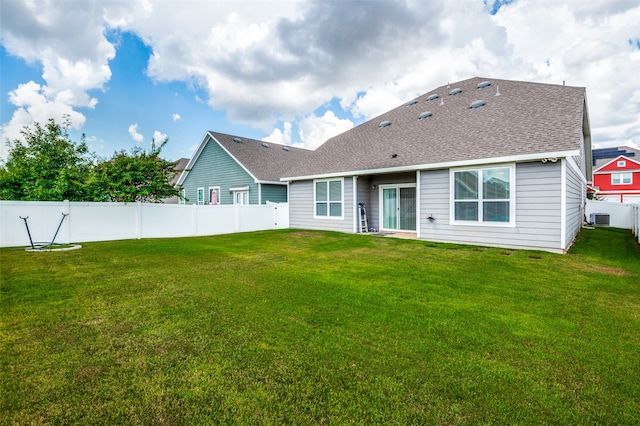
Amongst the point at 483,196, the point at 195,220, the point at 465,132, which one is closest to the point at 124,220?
the point at 195,220

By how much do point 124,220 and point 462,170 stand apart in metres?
12.3

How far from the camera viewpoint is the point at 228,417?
1.97 m

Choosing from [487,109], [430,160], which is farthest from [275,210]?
[487,109]

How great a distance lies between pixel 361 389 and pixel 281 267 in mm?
4428

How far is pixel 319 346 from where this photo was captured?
2.94 m

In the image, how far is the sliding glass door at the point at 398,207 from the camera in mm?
11952

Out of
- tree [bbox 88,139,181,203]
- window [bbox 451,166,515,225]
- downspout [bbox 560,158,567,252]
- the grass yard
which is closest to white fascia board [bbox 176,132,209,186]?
tree [bbox 88,139,181,203]

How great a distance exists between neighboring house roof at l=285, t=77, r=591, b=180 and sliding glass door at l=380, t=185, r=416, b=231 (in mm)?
1431

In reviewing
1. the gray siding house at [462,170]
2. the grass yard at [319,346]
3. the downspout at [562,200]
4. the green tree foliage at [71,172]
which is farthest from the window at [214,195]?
the downspout at [562,200]

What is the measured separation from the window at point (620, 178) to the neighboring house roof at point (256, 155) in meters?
39.1

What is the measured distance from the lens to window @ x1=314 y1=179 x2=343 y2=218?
1319cm

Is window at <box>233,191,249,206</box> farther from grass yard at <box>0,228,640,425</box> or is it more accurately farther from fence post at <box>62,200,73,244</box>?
grass yard at <box>0,228,640,425</box>

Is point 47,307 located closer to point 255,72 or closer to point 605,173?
point 255,72

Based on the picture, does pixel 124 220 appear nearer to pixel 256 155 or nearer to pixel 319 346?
pixel 256 155
